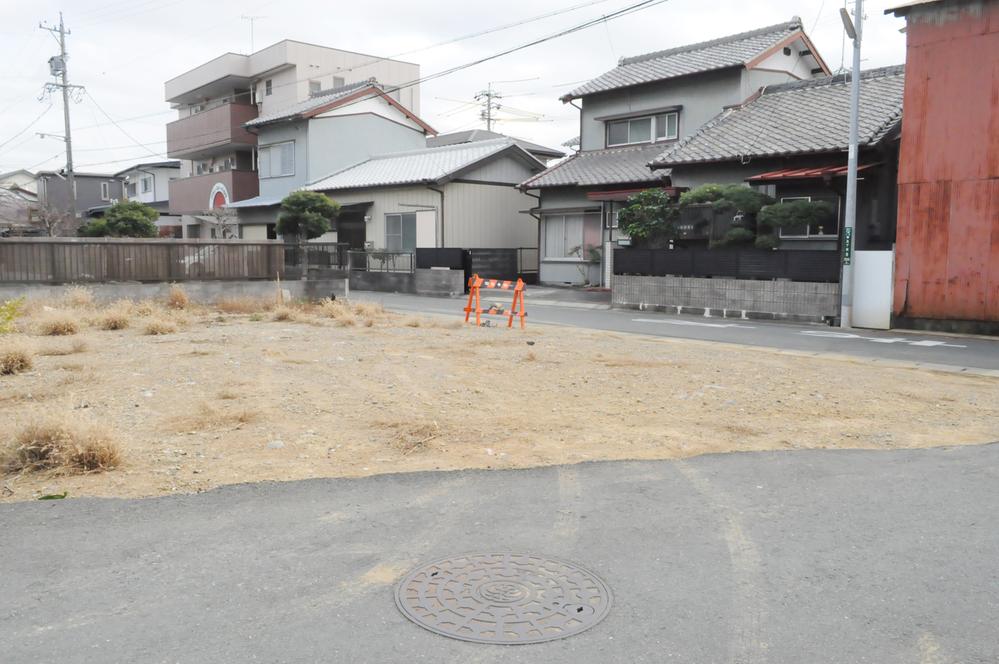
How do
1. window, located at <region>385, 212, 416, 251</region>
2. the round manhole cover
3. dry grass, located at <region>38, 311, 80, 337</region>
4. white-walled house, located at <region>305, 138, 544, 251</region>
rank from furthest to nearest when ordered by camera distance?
window, located at <region>385, 212, 416, 251</region>
white-walled house, located at <region>305, 138, 544, 251</region>
dry grass, located at <region>38, 311, 80, 337</region>
the round manhole cover

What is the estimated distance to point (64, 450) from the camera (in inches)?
216

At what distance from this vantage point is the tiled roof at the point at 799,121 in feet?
63.7

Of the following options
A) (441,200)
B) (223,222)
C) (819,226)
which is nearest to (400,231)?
(441,200)

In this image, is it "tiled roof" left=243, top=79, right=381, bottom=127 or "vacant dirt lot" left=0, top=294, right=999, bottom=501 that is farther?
"tiled roof" left=243, top=79, right=381, bottom=127

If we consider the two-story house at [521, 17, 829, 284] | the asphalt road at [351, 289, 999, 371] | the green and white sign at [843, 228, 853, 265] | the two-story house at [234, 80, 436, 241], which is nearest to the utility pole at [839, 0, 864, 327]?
the green and white sign at [843, 228, 853, 265]

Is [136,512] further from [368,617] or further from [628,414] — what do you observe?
[628,414]

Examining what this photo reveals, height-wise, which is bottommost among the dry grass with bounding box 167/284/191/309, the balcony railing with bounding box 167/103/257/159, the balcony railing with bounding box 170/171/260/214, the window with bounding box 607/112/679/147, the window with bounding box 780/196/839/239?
the dry grass with bounding box 167/284/191/309

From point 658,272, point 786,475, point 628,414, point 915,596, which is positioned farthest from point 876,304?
point 915,596

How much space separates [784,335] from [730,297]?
3627mm

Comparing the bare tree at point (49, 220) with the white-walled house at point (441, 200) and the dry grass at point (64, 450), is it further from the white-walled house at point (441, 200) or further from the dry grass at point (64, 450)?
the dry grass at point (64, 450)

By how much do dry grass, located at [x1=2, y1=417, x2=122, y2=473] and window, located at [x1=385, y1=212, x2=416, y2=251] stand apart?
24.9 m

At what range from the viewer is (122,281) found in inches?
711

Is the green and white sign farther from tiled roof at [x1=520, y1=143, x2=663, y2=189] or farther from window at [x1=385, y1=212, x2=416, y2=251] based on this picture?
window at [x1=385, y1=212, x2=416, y2=251]

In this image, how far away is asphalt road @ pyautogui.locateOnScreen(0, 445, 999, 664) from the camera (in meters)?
3.24
